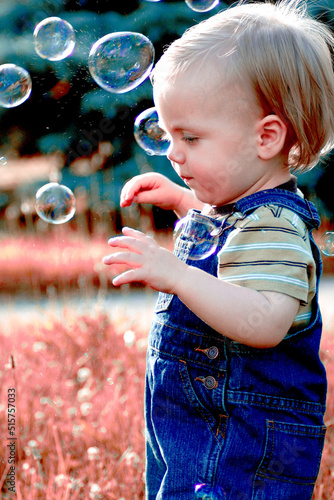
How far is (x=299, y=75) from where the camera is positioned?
1307 millimetres

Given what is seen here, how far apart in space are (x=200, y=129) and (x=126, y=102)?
393 cm

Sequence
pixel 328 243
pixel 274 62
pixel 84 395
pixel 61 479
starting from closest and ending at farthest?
pixel 274 62
pixel 61 479
pixel 328 243
pixel 84 395

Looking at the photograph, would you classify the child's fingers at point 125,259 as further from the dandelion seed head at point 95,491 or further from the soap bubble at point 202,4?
the soap bubble at point 202,4

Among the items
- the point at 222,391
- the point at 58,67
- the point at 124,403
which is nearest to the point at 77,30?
the point at 58,67

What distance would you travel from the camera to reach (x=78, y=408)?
227 centimetres

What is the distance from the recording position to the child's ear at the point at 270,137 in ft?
4.28

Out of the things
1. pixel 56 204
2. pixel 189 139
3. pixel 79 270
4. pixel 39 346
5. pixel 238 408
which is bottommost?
pixel 79 270

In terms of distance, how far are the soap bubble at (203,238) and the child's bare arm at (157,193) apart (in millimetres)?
273

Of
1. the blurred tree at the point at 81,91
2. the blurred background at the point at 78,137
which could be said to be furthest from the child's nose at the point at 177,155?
the blurred tree at the point at 81,91

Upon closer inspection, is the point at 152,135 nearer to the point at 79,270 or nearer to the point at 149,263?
the point at 149,263

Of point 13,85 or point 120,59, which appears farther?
point 13,85

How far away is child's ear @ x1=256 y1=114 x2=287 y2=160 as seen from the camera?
1304 millimetres

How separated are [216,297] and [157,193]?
59cm

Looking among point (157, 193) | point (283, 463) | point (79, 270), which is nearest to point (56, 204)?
point (157, 193)
